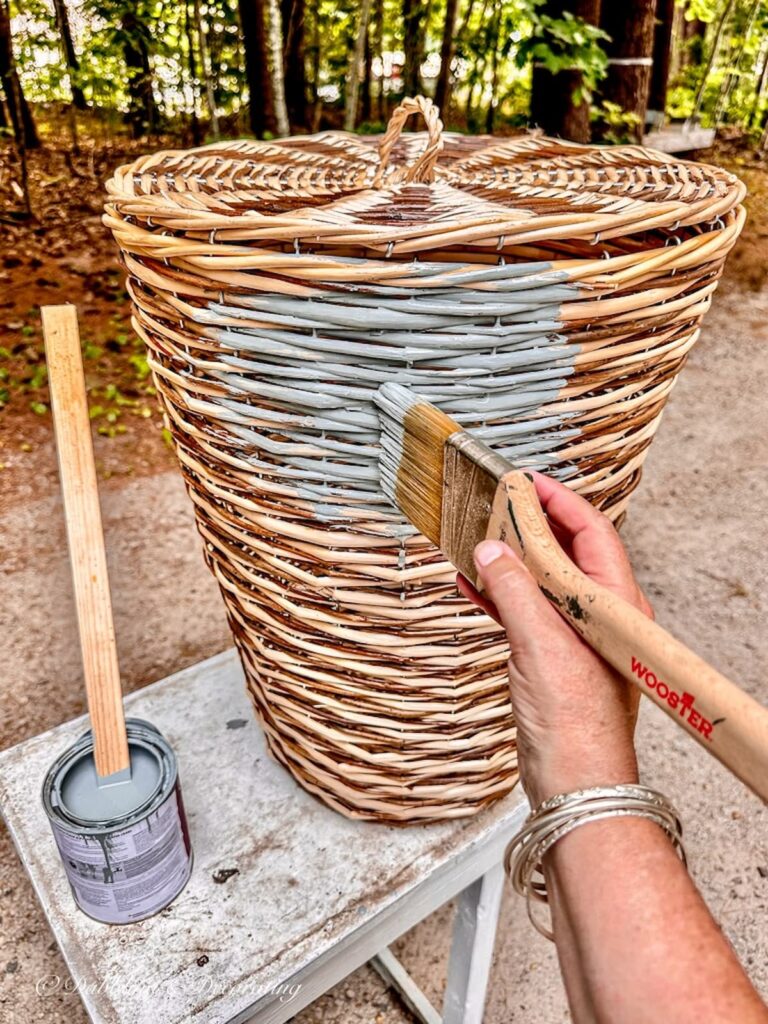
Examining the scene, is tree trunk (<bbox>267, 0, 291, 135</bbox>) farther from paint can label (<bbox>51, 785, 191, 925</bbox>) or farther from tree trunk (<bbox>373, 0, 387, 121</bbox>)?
paint can label (<bbox>51, 785, 191, 925</bbox>)

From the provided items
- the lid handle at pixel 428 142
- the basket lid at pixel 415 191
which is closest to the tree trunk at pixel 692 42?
the basket lid at pixel 415 191

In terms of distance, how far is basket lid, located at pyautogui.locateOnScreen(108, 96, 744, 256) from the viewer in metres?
0.60

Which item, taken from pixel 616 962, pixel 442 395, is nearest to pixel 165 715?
pixel 442 395

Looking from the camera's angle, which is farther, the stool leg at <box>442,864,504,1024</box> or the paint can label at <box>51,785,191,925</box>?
the stool leg at <box>442,864,504,1024</box>

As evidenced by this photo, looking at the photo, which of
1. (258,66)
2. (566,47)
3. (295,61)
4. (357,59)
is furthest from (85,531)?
(295,61)

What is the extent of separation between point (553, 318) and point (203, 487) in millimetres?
397

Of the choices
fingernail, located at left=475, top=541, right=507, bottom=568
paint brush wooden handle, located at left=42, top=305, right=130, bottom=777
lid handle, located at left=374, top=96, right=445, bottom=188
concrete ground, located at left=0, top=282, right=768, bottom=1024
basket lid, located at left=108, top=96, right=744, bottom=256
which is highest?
lid handle, located at left=374, top=96, right=445, bottom=188

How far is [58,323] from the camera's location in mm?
855

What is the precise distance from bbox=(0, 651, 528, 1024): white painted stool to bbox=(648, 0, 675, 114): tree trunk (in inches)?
164

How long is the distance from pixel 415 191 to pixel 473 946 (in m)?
1.05

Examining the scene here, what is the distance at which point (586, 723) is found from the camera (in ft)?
1.71

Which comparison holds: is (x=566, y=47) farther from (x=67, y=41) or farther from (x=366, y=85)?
(x=366, y=85)

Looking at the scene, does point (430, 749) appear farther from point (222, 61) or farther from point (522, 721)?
point (222, 61)

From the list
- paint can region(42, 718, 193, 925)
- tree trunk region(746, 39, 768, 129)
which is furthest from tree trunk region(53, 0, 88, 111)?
tree trunk region(746, 39, 768, 129)
